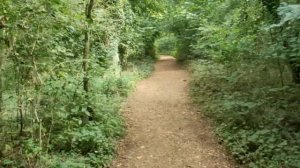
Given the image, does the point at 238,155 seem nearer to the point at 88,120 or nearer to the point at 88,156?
the point at 88,156

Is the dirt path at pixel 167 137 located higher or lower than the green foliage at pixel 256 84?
lower

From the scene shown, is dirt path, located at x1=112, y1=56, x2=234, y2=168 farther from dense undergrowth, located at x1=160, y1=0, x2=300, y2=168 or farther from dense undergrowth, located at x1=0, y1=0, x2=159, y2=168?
dense undergrowth, located at x1=0, y1=0, x2=159, y2=168

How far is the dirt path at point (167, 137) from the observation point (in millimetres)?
6637

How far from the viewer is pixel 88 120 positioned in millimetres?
7641

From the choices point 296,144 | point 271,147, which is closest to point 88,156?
point 271,147

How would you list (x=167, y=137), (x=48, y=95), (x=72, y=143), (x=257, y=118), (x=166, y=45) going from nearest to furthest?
(x=48, y=95) → (x=72, y=143) → (x=257, y=118) → (x=167, y=137) → (x=166, y=45)

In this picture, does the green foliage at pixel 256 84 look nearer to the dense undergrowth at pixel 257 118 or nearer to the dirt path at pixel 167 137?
the dense undergrowth at pixel 257 118

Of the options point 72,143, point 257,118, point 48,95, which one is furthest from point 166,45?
point 48,95

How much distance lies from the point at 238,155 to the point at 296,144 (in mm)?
1059

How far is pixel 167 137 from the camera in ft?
25.9

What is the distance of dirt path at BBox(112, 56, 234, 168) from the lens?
6.64 metres

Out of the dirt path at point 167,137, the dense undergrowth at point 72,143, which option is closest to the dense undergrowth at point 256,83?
the dirt path at point 167,137

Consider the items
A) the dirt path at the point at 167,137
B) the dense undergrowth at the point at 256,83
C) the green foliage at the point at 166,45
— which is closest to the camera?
the dense undergrowth at the point at 256,83

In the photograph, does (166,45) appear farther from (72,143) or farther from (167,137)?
(72,143)
